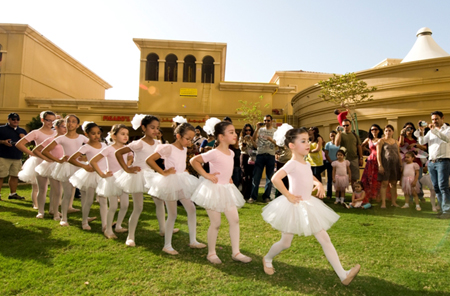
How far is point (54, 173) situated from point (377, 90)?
20.4 m

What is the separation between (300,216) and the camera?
3377 mm

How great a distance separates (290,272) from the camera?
3605 mm

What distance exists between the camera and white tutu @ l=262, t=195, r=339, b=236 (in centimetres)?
332

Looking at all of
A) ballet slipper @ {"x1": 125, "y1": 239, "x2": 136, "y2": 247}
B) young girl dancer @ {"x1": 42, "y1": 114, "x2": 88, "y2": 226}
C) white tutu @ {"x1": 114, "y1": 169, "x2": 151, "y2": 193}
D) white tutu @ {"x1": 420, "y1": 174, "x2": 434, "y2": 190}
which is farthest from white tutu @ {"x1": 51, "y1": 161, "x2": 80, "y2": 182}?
white tutu @ {"x1": 420, "y1": 174, "x2": 434, "y2": 190}

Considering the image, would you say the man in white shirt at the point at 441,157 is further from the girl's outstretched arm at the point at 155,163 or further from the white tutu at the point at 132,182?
the white tutu at the point at 132,182

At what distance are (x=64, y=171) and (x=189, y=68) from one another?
26.6 metres

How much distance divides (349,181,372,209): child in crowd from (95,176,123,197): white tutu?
5773 mm

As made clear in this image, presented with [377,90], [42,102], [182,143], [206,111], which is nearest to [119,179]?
[182,143]

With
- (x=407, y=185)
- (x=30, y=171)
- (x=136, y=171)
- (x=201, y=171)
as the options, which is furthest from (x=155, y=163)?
(x=407, y=185)

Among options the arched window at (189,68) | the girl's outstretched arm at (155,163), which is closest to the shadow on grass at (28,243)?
the girl's outstretched arm at (155,163)

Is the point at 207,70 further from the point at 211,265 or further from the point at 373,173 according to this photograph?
the point at 211,265

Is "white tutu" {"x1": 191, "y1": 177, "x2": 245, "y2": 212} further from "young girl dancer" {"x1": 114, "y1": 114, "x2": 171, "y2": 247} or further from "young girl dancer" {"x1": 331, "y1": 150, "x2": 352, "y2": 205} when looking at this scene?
"young girl dancer" {"x1": 331, "y1": 150, "x2": 352, "y2": 205}

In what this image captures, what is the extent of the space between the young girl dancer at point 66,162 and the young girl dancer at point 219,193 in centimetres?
312

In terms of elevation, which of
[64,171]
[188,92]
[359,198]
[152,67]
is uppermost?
[152,67]
